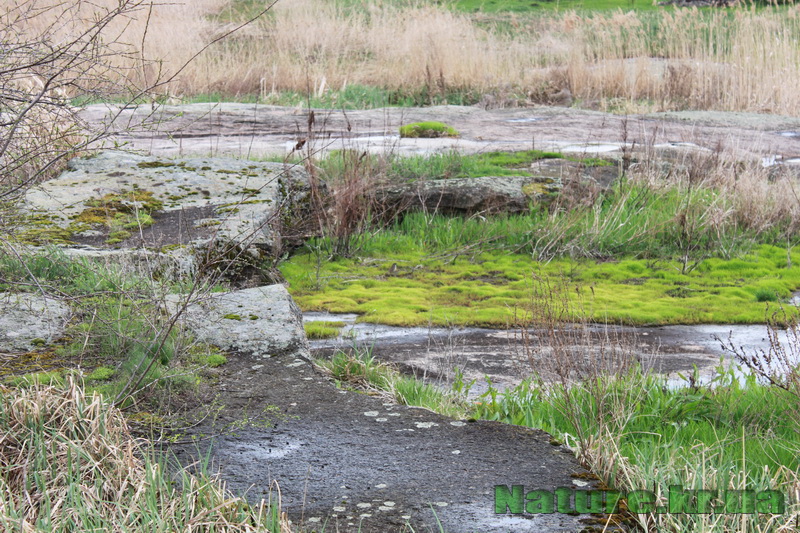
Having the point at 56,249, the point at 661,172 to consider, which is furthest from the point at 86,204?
the point at 661,172

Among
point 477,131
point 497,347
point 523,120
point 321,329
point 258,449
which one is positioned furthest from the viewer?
point 523,120

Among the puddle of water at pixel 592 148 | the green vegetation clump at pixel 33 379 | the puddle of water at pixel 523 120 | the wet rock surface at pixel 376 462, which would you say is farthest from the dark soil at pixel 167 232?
the puddle of water at pixel 523 120

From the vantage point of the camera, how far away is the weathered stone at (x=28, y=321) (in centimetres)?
402

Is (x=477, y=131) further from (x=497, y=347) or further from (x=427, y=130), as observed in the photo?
(x=497, y=347)

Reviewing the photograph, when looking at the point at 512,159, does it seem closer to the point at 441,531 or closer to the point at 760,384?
the point at 760,384

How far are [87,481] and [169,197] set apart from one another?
157 inches

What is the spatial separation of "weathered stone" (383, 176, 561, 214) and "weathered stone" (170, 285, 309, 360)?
346 centimetres

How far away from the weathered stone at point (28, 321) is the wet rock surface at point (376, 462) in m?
1.00

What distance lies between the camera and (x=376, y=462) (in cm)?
302

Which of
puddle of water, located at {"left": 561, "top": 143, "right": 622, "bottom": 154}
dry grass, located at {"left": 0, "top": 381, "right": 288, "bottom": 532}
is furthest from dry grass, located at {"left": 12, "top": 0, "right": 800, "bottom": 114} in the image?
dry grass, located at {"left": 0, "top": 381, "right": 288, "bottom": 532}

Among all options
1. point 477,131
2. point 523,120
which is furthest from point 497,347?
point 523,120

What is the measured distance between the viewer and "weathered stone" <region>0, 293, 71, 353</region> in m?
4.02

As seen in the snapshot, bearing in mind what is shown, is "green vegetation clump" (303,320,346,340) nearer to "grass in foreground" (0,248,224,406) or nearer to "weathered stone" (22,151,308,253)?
"weathered stone" (22,151,308,253)

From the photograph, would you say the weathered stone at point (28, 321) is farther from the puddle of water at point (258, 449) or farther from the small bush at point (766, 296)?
the small bush at point (766, 296)
